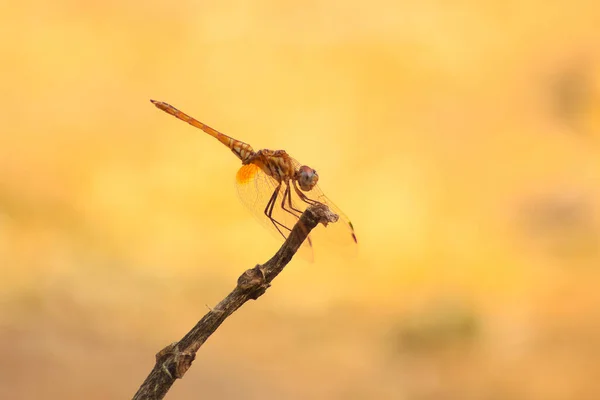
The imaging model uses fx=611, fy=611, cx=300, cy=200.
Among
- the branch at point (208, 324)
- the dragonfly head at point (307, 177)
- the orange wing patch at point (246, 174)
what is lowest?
the branch at point (208, 324)

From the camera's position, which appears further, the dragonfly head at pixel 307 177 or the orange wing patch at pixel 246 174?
the orange wing patch at pixel 246 174

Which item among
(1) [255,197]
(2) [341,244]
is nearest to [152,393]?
(2) [341,244]

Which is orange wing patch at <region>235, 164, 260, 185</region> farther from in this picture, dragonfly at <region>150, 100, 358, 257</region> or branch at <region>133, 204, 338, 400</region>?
branch at <region>133, 204, 338, 400</region>

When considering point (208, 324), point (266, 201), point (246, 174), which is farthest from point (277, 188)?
point (208, 324)

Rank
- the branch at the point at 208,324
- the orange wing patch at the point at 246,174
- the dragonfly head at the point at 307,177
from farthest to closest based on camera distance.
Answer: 1. the orange wing patch at the point at 246,174
2. the dragonfly head at the point at 307,177
3. the branch at the point at 208,324

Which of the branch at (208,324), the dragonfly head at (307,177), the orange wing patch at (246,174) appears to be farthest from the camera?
the orange wing patch at (246,174)

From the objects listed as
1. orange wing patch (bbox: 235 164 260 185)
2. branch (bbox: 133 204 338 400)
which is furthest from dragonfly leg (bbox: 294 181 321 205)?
branch (bbox: 133 204 338 400)

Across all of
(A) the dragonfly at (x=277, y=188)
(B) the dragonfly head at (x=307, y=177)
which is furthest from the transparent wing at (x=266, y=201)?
(B) the dragonfly head at (x=307, y=177)

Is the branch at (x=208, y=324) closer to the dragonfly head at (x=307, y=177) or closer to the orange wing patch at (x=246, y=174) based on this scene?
the dragonfly head at (x=307, y=177)
